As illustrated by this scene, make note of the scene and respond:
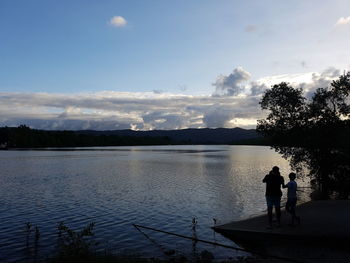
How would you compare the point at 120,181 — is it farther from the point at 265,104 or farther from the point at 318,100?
the point at 318,100

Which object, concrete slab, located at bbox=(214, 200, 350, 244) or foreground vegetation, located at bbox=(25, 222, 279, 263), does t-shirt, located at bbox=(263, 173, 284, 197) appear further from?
foreground vegetation, located at bbox=(25, 222, 279, 263)

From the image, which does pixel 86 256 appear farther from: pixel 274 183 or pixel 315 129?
pixel 315 129

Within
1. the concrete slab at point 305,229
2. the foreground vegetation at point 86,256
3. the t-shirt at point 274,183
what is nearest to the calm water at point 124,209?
the foreground vegetation at point 86,256

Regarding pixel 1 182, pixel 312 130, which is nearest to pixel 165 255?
pixel 312 130

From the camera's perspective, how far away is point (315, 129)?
102 feet

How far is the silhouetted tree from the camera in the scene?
30.6m

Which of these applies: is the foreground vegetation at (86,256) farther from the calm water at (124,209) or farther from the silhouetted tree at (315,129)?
the silhouetted tree at (315,129)

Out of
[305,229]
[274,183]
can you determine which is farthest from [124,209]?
[305,229]

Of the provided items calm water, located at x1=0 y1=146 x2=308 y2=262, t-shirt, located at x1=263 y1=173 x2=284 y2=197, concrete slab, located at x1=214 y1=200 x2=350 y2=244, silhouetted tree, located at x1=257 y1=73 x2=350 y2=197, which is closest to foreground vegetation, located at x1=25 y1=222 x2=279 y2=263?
calm water, located at x1=0 y1=146 x2=308 y2=262

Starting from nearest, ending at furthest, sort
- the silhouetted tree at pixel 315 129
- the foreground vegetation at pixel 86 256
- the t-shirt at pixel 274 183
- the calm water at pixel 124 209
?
1. the foreground vegetation at pixel 86 256
2. the t-shirt at pixel 274 183
3. the calm water at pixel 124 209
4. the silhouetted tree at pixel 315 129

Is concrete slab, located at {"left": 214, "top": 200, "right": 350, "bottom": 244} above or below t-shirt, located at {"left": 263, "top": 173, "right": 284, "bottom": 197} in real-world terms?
below

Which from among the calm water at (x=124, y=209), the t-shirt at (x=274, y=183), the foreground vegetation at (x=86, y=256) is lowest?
the calm water at (x=124, y=209)

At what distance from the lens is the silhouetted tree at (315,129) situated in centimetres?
3062

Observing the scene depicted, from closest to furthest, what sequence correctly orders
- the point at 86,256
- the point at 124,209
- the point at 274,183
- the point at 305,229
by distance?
the point at 86,256 → the point at 274,183 → the point at 305,229 → the point at 124,209
